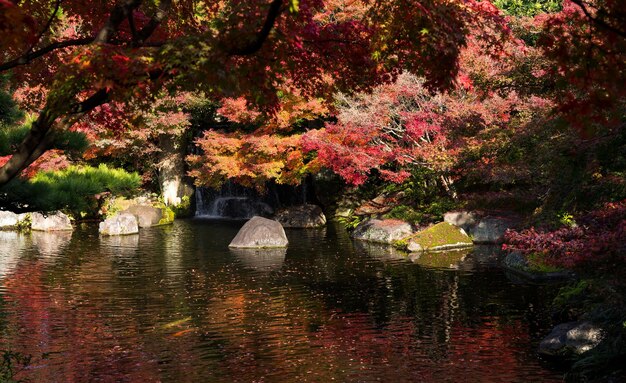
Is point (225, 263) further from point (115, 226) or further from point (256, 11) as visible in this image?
point (256, 11)

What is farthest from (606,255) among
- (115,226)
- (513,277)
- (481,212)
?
(115,226)

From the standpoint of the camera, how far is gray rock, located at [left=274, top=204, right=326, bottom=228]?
31891 mm

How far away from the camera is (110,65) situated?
646 cm

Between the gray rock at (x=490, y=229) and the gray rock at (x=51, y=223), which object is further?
the gray rock at (x=51, y=223)

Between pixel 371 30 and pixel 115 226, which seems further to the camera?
pixel 115 226

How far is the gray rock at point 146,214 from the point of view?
107 ft

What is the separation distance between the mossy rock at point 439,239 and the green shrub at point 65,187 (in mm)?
14496

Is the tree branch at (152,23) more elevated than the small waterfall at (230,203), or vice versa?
the tree branch at (152,23)

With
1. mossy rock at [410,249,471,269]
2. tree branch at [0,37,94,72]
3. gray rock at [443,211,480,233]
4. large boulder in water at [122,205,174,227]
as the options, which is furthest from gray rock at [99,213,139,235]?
tree branch at [0,37,94,72]

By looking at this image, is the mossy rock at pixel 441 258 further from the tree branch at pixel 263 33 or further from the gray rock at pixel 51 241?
the tree branch at pixel 263 33

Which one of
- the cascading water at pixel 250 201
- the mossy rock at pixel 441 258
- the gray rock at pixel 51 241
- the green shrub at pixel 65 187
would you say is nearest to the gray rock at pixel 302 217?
the cascading water at pixel 250 201

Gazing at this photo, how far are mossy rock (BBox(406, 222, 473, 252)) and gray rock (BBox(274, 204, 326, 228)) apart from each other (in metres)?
8.39

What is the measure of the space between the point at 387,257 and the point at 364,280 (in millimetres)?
3885

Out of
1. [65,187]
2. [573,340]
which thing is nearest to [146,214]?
[65,187]
